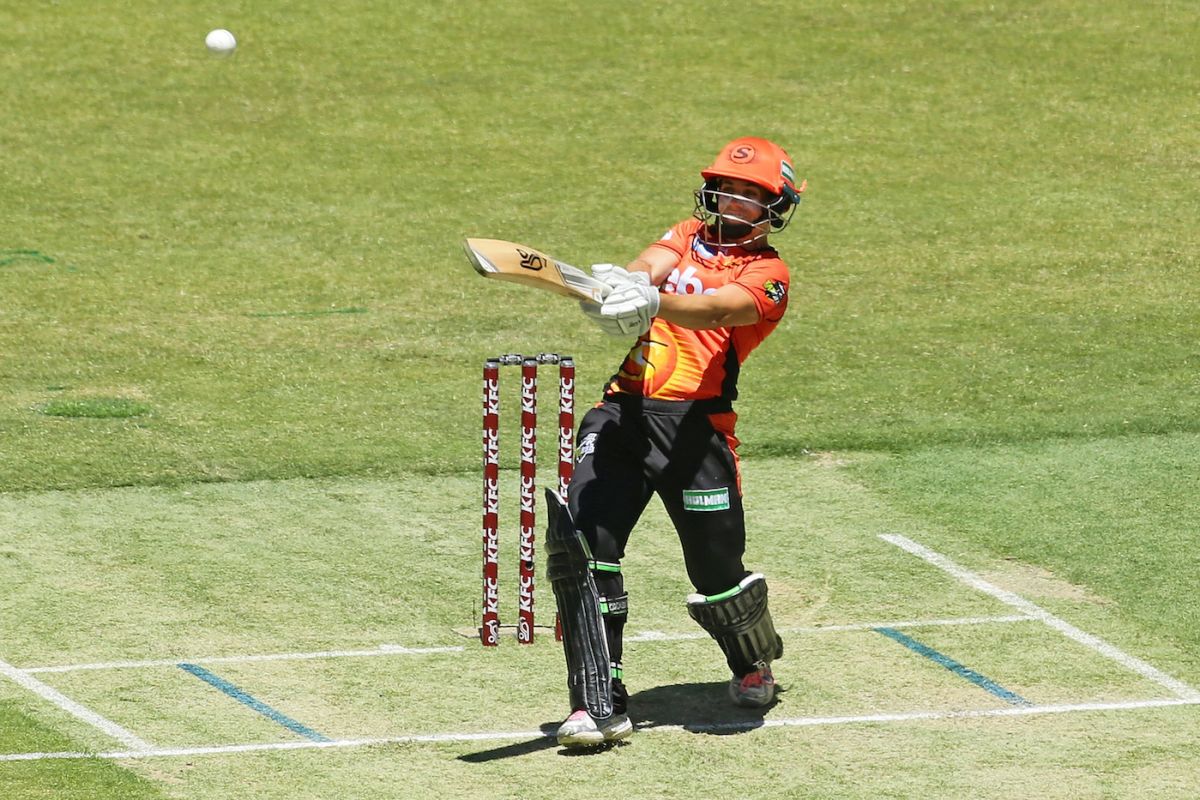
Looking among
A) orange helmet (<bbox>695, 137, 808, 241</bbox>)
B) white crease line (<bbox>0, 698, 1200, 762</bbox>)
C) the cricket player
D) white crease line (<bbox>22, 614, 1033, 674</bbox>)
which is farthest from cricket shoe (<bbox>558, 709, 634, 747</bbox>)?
orange helmet (<bbox>695, 137, 808, 241</bbox>)

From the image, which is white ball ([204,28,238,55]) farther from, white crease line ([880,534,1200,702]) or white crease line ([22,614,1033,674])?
white crease line ([22,614,1033,674])

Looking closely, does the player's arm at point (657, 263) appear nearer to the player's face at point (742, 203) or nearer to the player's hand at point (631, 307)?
the player's face at point (742, 203)

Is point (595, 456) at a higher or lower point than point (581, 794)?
higher

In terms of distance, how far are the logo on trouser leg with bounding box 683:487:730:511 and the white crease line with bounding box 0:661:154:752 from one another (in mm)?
2552

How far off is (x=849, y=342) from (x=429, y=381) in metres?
3.71

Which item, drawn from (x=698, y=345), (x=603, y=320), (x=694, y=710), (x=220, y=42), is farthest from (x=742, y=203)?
(x=220, y=42)

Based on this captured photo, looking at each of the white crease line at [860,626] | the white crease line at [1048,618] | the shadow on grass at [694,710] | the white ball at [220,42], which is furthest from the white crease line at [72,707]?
the white ball at [220,42]

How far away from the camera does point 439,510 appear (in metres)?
11.7

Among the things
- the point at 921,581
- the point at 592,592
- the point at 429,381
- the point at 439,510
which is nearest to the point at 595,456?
the point at 592,592

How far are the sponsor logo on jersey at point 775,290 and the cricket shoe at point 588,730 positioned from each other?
193 centimetres

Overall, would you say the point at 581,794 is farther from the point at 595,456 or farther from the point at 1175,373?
the point at 1175,373

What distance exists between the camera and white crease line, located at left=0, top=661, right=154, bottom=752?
25.9 feet

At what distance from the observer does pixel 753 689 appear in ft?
27.5

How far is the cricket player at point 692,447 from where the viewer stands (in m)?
8.00
